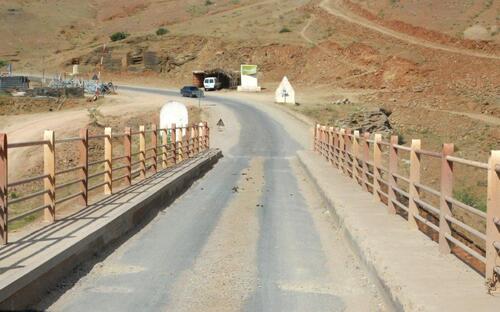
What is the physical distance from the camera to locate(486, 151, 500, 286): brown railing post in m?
6.64

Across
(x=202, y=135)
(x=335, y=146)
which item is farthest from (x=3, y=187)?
(x=202, y=135)

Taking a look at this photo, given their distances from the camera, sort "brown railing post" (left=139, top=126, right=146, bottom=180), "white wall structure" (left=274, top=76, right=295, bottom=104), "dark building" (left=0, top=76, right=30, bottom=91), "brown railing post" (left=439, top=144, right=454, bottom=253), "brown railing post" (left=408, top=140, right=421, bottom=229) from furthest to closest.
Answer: "dark building" (left=0, top=76, right=30, bottom=91) → "white wall structure" (left=274, top=76, right=295, bottom=104) → "brown railing post" (left=139, top=126, right=146, bottom=180) → "brown railing post" (left=408, top=140, right=421, bottom=229) → "brown railing post" (left=439, top=144, right=454, bottom=253)

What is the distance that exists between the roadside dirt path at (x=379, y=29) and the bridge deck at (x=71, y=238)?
211 feet

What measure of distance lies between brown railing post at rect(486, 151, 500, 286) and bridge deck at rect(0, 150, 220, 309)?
4.40m

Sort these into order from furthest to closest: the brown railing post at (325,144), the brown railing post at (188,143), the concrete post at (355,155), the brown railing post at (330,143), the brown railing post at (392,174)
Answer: the brown railing post at (325,144), the brown railing post at (188,143), the brown railing post at (330,143), the concrete post at (355,155), the brown railing post at (392,174)

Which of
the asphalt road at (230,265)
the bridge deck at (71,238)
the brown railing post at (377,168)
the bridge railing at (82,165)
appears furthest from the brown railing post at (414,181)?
the bridge railing at (82,165)

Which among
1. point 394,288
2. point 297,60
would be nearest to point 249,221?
point 394,288

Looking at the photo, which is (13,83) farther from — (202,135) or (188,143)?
(188,143)

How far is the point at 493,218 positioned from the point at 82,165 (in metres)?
7.11

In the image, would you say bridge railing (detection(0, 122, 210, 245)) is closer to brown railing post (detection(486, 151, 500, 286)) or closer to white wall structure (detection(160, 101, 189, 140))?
white wall structure (detection(160, 101, 189, 140))

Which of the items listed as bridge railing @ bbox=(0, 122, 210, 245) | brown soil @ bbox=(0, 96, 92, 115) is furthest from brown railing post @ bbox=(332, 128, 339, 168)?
brown soil @ bbox=(0, 96, 92, 115)

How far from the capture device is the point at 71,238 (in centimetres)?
870

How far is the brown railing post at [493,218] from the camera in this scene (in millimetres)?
6645

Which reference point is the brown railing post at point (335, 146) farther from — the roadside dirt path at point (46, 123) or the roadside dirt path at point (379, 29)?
the roadside dirt path at point (379, 29)
